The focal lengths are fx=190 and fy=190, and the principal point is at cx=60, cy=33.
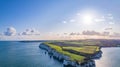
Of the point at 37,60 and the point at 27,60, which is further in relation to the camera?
the point at 27,60

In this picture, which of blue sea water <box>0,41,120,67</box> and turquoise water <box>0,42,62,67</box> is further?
turquoise water <box>0,42,62,67</box>

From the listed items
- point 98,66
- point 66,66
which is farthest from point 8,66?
point 98,66

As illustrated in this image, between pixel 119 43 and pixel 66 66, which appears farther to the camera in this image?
pixel 119 43

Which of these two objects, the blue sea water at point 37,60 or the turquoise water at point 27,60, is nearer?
the blue sea water at point 37,60

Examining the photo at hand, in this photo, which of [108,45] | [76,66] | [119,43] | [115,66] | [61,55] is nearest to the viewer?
[76,66]

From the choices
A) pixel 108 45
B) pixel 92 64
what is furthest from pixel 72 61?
pixel 108 45

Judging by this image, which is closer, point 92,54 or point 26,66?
point 26,66

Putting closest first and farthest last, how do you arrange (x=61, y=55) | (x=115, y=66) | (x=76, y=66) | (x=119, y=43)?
(x=76, y=66) < (x=115, y=66) < (x=61, y=55) < (x=119, y=43)

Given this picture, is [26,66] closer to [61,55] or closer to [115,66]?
[61,55]

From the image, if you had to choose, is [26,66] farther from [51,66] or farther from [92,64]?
[92,64]
